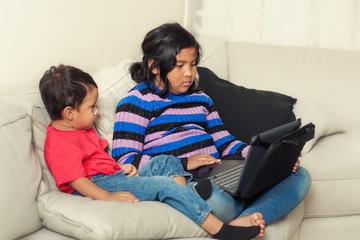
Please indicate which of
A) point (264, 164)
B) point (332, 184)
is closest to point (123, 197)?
point (264, 164)

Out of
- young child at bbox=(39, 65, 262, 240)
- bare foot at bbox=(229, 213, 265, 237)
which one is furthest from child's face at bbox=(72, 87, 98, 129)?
bare foot at bbox=(229, 213, 265, 237)

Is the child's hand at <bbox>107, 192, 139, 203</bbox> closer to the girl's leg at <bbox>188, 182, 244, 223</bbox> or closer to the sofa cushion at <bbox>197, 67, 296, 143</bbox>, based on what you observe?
the girl's leg at <bbox>188, 182, 244, 223</bbox>

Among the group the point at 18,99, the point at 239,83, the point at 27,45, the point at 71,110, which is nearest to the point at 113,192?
the point at 71,110

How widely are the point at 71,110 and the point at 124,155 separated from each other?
248 millimetres

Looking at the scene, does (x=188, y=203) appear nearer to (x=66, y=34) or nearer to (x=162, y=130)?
(x=162, y=130)

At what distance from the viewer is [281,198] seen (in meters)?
1.49

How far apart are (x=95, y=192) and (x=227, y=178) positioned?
447 mm

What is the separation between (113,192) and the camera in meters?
1.39

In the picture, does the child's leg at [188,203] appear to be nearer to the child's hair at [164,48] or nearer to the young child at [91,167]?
the young child at [91,167]

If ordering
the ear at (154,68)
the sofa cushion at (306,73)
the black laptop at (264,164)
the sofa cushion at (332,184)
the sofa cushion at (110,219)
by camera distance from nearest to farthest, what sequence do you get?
the sofa cushion at (110,219) → the black laptop at (264,164) → the ear at (154,68) → the sofa cushion at (332,184) → the sofa cushion at (306,73)

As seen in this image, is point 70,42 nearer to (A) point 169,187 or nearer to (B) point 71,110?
(B) point 71,110

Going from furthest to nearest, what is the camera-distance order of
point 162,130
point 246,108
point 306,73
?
point 306,73 < point 246,108 < point 162,130

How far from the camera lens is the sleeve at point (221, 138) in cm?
177

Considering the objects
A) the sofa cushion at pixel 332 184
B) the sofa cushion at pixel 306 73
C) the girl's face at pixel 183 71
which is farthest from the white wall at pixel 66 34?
the sofa cushion at pixel 332 184
